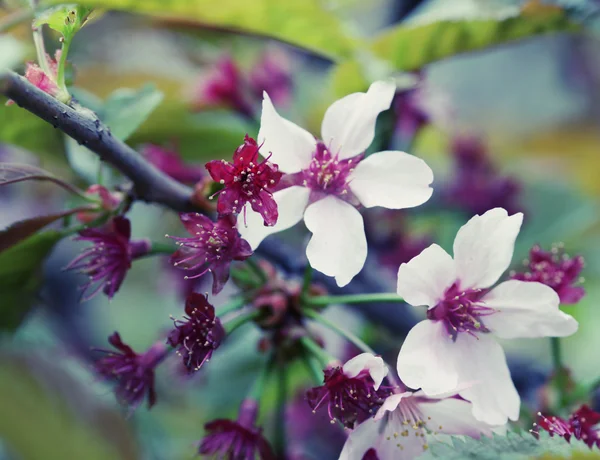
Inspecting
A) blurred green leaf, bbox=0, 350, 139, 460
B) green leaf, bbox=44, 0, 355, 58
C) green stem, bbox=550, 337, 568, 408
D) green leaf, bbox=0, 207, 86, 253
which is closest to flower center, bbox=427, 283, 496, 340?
green stem, bbox=550, 337, 568, 408

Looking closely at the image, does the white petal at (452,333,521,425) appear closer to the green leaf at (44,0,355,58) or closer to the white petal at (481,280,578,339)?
the white petal at (481,280,578,339)

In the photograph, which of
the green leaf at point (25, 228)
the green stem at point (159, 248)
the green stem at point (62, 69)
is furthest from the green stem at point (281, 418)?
the green stem at point (62, 69)

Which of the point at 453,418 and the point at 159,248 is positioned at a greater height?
the point at 159,248

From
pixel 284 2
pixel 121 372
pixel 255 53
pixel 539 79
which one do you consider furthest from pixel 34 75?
pixel 539 79

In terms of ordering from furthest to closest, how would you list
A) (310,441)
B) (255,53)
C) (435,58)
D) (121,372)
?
1. (255,53)
2. (310,441)
3. (435,58)
4. (121,372)

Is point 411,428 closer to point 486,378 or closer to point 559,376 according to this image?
point 486,378

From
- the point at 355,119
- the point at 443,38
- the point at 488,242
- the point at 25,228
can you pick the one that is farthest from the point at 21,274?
the point at 443,38

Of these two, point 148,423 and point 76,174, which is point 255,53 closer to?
point 76,174
